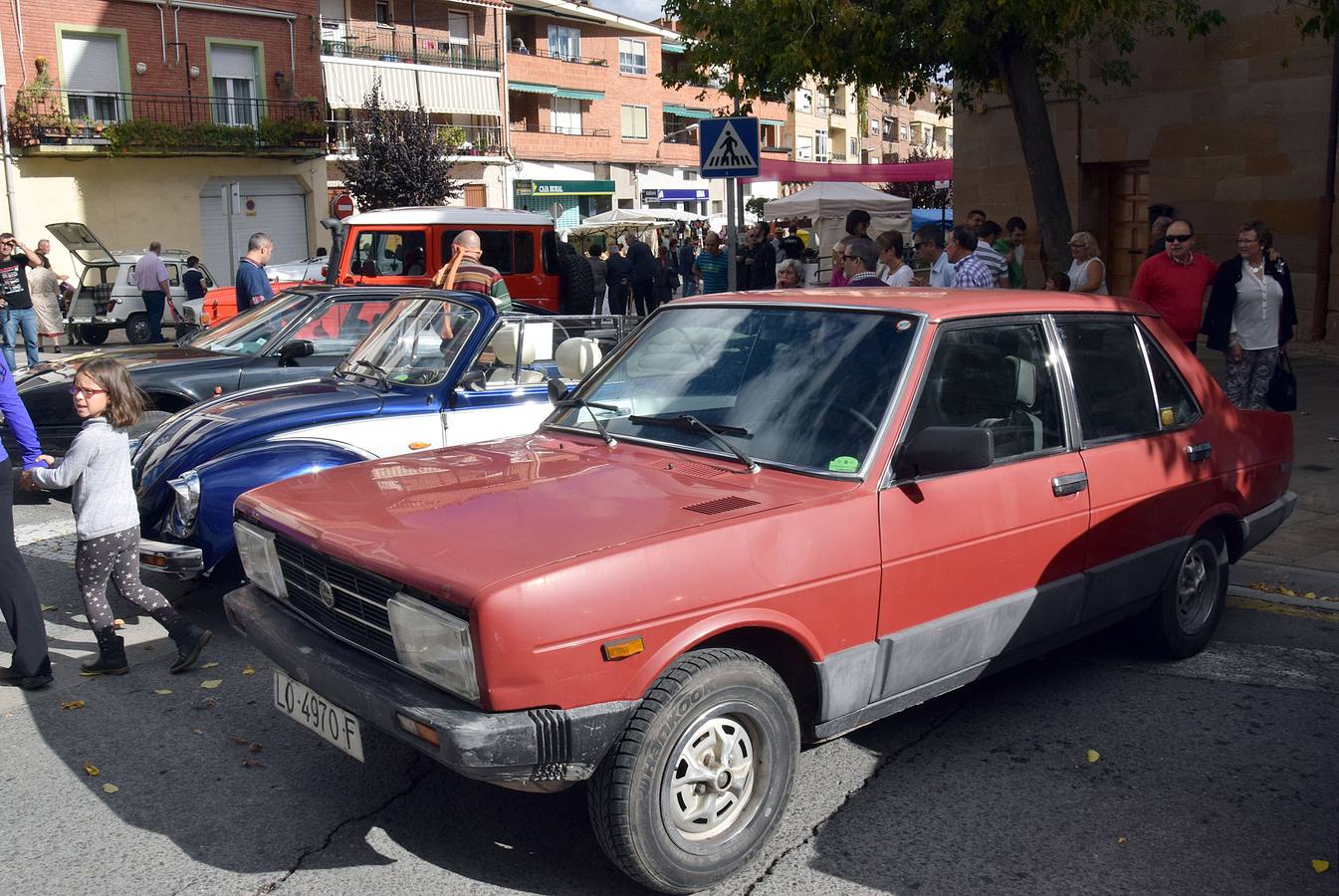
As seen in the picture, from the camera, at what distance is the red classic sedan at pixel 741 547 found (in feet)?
10.5

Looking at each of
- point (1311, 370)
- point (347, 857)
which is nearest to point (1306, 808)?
point (347, 857)

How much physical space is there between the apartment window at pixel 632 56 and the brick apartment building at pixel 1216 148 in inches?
1430

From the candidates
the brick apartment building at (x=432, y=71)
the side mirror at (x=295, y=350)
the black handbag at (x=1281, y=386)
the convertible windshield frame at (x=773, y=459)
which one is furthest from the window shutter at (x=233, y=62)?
the convertible windshield frame at (x=773, y=459)

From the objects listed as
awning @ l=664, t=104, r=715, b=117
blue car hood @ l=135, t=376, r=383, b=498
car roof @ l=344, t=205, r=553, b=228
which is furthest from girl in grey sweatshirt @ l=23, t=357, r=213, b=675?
awning @ l=664, t=104, r=715, b=117

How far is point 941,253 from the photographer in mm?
10180

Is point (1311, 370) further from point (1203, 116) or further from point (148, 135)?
point (148, 135)

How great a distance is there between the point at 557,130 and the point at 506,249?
33.5 metres

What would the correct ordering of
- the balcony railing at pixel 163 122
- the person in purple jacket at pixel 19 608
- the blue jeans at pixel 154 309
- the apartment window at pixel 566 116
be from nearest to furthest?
the person in purple jacket at pixel 19 608, the blue jeans at pixel 154 309, the balcony railing at pixel 163 122, the apartment window at pixel 566 116

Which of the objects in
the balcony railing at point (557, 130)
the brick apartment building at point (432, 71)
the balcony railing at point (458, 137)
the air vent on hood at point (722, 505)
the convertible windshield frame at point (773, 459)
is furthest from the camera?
the balcony railing at point (557, 130)

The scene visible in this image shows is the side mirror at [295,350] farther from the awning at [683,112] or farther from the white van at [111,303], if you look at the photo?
the awning at [683,112]

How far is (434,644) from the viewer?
10.6 ft

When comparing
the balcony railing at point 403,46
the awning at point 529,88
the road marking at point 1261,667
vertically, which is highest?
the balcony railing at point 403,46

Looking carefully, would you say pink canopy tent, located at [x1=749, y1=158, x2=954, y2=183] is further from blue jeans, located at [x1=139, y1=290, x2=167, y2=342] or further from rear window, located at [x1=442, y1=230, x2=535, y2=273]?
blue jeans, located at [x1=139, y1=290, x2=167, y2=342]

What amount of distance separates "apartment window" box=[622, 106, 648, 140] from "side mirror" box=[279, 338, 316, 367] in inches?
1764
